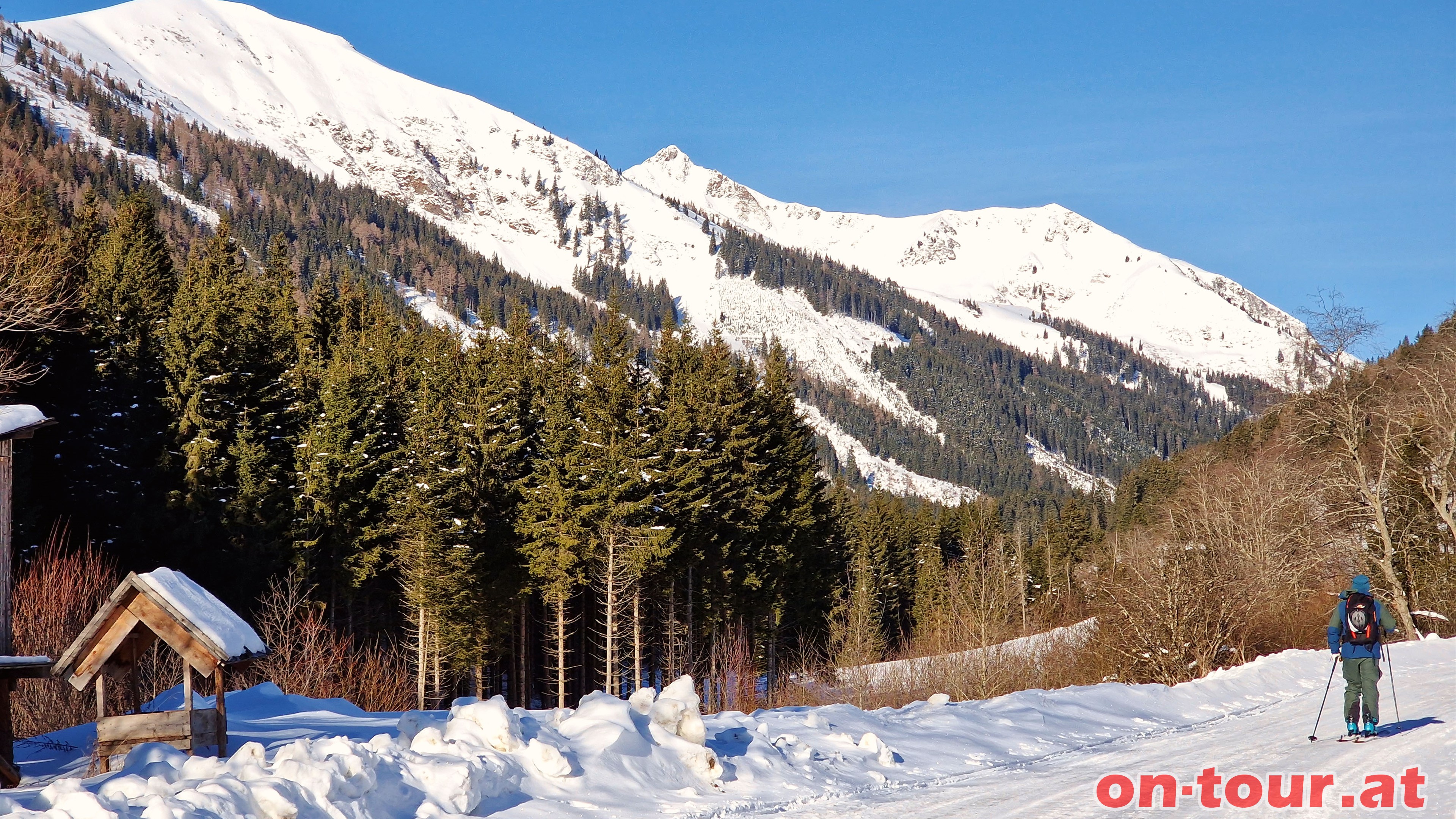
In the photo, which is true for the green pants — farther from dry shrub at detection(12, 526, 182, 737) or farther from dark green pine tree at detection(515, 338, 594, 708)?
dark green pine tree at detection(515, 338, 594, 708)

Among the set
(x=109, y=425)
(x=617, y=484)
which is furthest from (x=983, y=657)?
(x=109, y=425)

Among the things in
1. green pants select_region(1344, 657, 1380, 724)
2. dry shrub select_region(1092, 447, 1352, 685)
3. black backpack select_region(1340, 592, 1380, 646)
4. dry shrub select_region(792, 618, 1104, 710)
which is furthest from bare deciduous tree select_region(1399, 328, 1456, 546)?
green pants select_region(1344, 657, 1380, 724)

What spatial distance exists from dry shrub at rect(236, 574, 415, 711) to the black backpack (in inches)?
605

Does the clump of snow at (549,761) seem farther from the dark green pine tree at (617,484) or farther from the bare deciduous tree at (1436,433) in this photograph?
the bare deciduous tree at (1436,433)

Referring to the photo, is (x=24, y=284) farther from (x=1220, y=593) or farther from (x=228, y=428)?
(x=1220, y=593)

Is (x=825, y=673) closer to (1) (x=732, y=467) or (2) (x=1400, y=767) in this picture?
(1) (x=732, y=467)

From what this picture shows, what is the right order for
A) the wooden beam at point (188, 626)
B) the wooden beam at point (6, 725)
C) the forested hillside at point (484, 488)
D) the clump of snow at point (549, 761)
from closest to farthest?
the clump of snow at point (549, 761) → the wooden beam at point (188, 626) → the wooden beam at point (6, 725) → the forested hillside at point (484, 488)

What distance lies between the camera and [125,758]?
9.24m

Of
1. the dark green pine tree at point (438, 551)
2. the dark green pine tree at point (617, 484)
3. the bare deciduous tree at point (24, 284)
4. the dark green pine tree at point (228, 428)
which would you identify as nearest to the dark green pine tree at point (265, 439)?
the dark green pine tree at point (228, 428)

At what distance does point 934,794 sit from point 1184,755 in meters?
3.71

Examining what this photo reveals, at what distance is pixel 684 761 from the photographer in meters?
10.4

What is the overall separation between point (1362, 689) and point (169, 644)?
515 inches

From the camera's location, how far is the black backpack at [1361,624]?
13.4m

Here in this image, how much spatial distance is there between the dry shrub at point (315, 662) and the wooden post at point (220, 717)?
8.42 metres
